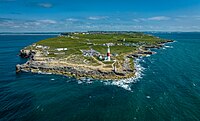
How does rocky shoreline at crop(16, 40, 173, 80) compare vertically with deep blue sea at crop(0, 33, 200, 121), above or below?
above

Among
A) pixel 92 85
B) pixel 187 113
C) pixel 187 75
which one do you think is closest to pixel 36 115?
pixel 92 85

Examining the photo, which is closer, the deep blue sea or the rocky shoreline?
the deep blue sea

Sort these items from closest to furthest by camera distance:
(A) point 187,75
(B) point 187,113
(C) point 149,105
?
(B) point 187,113 → (C) point 149,105 → (A) point 187,75

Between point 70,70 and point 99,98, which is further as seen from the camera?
point 70,70

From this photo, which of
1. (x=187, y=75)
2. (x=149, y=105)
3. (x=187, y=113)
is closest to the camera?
(x=187, y=113)

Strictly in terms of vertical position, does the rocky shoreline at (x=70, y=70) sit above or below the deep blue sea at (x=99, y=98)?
above

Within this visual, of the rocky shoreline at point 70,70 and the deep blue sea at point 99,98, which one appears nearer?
the deep blue sea at point 99,98

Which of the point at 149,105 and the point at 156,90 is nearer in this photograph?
the point at 149,105

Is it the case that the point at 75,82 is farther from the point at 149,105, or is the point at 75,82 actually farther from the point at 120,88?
the point at 149,105
